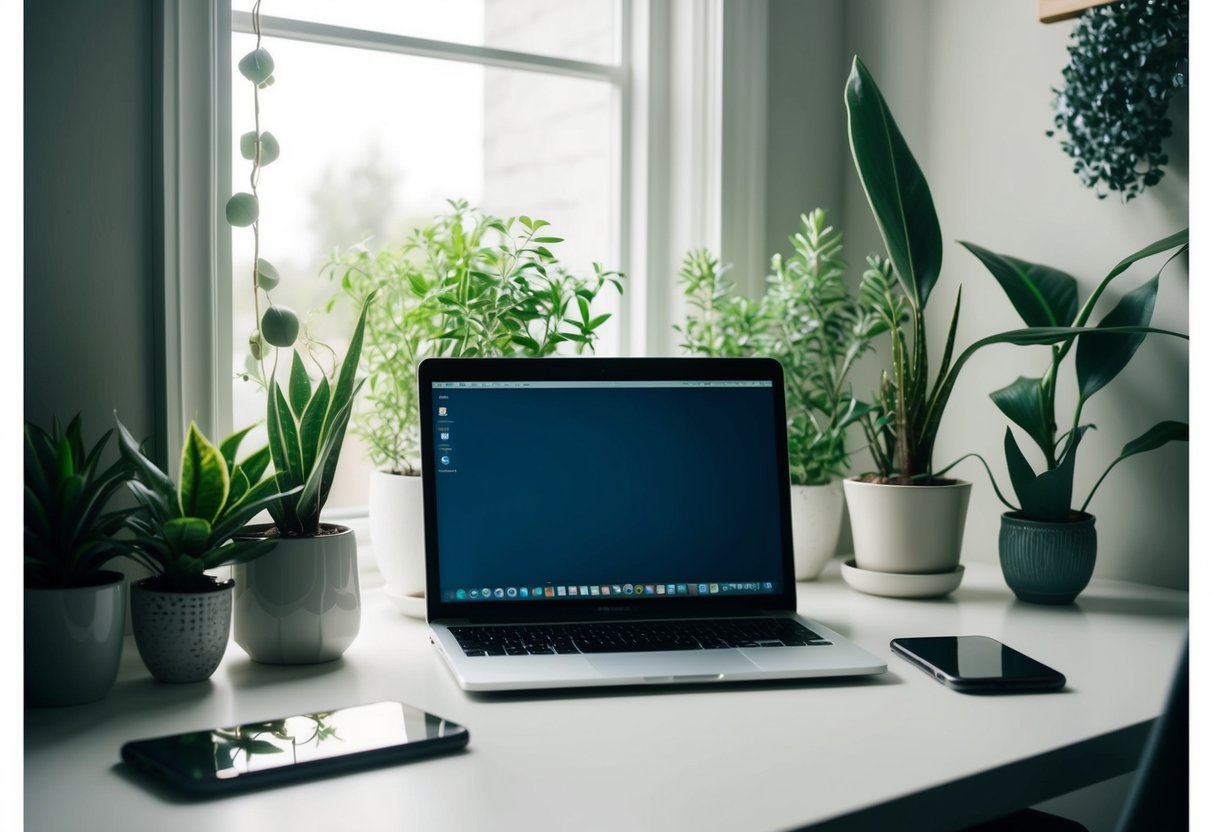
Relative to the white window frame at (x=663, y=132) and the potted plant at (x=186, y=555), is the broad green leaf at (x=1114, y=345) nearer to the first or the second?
the white window frame at (x=663, y=132)

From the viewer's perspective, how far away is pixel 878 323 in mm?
1396

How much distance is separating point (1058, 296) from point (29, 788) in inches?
49.3

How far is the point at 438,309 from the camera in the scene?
122 cm

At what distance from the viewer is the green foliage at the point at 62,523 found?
872mm

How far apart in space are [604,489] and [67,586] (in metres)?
0.52

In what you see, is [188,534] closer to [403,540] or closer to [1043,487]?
[403,540]

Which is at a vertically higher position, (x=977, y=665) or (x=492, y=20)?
(x=492, y=20)

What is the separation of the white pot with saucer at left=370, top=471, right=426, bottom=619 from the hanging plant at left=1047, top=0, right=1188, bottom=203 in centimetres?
95

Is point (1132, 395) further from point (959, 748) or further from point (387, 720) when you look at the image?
point (387, 720)

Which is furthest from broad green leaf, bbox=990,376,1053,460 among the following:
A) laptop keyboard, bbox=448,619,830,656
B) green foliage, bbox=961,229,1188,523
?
laptop keyboard, bbox=448,619,830,656

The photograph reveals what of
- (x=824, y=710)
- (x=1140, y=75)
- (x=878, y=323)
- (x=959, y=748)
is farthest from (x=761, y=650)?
(x=1140, y=75)

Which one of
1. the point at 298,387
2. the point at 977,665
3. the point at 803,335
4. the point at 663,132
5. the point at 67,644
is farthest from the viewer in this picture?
the point at 663,132

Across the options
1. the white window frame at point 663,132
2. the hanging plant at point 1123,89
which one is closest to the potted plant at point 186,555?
the white window frame at point 663,132

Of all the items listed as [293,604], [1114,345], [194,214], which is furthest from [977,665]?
[194,214]
